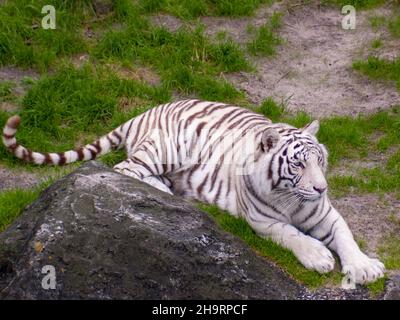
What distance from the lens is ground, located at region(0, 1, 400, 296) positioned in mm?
5914

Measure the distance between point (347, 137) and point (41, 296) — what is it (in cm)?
332

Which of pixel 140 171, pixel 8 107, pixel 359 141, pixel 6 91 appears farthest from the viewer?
pixel 6 91

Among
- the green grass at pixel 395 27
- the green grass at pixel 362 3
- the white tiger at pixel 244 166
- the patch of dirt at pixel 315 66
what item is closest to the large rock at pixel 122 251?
the white tiger at pixel 244 166

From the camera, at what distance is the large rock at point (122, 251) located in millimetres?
3734

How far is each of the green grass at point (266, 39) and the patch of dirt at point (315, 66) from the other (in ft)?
0.26

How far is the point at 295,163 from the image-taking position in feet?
15.4

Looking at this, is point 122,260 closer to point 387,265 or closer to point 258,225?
point 258,225

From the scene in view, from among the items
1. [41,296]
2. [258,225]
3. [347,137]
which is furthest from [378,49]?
[41,296]

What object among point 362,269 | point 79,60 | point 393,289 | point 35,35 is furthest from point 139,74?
point 393,289

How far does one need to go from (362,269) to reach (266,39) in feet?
12.0

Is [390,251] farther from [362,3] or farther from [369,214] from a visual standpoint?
[362,3]

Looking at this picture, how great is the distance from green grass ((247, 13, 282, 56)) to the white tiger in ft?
5.80

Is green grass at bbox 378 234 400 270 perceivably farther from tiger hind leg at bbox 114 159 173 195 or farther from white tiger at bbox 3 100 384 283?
tiger hind leg at bbox 114 159 173 195

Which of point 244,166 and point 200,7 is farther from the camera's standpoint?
point 200,7
